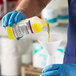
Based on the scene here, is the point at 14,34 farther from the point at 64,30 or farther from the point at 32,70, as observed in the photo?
the point at 32,70

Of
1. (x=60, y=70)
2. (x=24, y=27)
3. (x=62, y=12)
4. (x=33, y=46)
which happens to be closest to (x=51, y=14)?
(x=62, y=12)

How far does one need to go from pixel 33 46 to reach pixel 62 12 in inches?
14.1

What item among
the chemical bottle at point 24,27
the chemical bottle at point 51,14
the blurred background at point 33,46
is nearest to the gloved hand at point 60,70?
the chemical bottle at point 24,27

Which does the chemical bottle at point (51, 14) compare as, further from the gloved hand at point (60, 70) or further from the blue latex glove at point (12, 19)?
the gloved hand at point (60, 70)

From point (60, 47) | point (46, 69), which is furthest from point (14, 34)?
point (60, 47)

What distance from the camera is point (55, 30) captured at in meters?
1.44

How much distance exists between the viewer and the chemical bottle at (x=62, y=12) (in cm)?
156

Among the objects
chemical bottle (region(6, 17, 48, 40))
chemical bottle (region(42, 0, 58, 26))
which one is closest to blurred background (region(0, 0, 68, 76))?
chemical bottle (region(42, 0, 58, 26))

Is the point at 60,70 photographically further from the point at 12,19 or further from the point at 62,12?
the point at 62,12

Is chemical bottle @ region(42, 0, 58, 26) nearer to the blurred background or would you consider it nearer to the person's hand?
the blurred background

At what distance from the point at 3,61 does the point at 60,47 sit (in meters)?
0.54

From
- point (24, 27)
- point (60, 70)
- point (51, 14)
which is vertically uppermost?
point (51, 14)

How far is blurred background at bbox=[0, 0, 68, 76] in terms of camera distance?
149 centimetres

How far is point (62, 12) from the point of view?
1.57 meters
